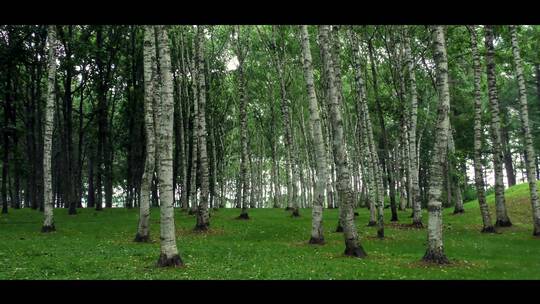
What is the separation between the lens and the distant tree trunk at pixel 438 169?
51.2ft

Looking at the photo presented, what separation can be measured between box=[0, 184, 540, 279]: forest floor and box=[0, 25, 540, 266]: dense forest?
1.05m

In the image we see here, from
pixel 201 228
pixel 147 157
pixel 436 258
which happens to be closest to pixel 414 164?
pixel 436 258

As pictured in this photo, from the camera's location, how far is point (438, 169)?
15781 millimetres

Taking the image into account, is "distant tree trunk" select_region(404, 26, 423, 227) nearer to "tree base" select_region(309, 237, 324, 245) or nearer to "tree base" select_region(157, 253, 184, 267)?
"tree base" select_region(309, 237, 324, 245)

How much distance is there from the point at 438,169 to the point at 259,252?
314 inches

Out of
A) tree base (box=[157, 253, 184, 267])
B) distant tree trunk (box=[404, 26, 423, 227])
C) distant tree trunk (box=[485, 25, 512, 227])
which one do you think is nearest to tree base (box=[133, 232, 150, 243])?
tree base (box=[157, 253, 184, 267])

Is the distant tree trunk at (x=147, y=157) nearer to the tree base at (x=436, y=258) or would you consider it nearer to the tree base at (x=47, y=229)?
the tree base at (x=47, y=229)

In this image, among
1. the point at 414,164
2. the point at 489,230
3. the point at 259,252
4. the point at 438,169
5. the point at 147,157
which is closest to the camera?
the point at 438,169

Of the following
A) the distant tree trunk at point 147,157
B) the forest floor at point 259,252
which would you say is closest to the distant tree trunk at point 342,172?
the forest floor at point 259,252

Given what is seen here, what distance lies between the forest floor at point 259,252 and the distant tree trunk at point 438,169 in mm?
709

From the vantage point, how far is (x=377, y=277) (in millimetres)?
13172

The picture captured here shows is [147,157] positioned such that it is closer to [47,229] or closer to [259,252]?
[259,252]
